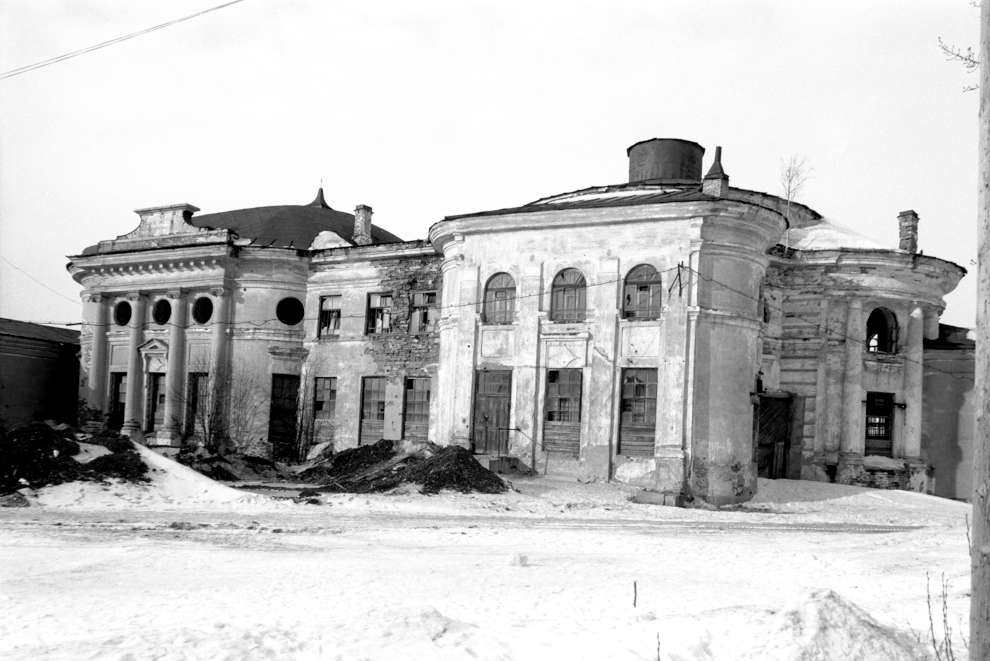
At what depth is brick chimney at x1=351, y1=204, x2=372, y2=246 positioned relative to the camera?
3419cm

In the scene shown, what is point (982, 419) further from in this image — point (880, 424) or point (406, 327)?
point (880, 424)

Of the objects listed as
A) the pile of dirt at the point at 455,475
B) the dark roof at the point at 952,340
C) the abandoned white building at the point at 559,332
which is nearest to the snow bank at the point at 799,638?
the pile of dirt at the point at 455,475

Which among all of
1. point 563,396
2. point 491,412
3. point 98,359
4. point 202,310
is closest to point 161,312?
point 202,310

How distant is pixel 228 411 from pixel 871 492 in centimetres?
1998

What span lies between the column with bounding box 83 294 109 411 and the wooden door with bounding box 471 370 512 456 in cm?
1620

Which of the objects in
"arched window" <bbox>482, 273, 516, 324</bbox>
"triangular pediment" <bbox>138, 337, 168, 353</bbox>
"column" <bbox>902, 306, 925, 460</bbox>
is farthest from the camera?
"triangular pediment" <bbox>138, 337, 168, 353</bbox>

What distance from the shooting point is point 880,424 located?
1154 inches

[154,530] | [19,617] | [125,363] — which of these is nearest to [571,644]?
[19,617]

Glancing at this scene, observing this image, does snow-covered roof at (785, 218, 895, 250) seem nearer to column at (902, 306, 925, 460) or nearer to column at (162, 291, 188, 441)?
column at (902, 306, 925, 460)

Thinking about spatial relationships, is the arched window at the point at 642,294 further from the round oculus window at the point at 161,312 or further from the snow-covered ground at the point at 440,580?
the round oculus window at the point at 161,312

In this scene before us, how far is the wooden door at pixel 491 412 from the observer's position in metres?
25.8

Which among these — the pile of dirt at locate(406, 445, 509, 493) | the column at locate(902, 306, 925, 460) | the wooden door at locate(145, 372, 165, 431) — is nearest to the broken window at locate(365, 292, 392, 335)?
the wooden door at locate(145, 372, 165, 431)

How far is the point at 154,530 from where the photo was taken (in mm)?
14234

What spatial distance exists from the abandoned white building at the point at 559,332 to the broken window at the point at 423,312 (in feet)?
0.18
